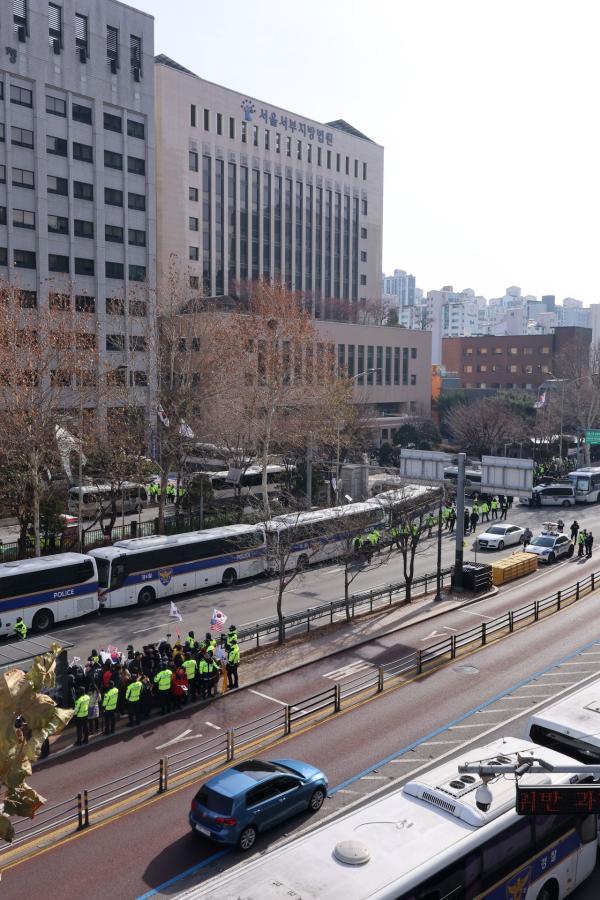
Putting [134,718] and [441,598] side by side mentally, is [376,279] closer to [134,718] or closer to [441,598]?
[441,598]

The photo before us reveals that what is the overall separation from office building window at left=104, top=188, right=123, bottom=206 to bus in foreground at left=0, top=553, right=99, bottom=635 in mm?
43980

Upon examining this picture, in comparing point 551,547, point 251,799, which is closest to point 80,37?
point 551,547

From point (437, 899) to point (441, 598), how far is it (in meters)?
22.9

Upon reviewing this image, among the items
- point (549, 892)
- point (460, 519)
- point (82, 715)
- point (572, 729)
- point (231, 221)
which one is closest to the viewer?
point (549, 892)

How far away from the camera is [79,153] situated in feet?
206

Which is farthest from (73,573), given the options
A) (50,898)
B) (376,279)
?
(376,279)

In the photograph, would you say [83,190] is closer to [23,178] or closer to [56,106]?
[23,178]

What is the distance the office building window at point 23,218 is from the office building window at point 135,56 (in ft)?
52.1

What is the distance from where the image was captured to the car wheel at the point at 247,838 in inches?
523

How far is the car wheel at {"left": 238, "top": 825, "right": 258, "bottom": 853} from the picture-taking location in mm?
13297

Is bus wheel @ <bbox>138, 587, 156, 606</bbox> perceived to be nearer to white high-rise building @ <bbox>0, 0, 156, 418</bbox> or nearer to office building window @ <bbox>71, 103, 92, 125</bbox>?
white high-rise building @ <bbox>0, 0, 156, 418</bbox>

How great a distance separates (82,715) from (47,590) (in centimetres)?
1136

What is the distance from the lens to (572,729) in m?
14.0

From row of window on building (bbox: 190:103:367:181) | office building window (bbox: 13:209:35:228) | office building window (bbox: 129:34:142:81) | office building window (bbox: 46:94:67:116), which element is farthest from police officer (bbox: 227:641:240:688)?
row of window on building (bbox: 190:103:367:181)
